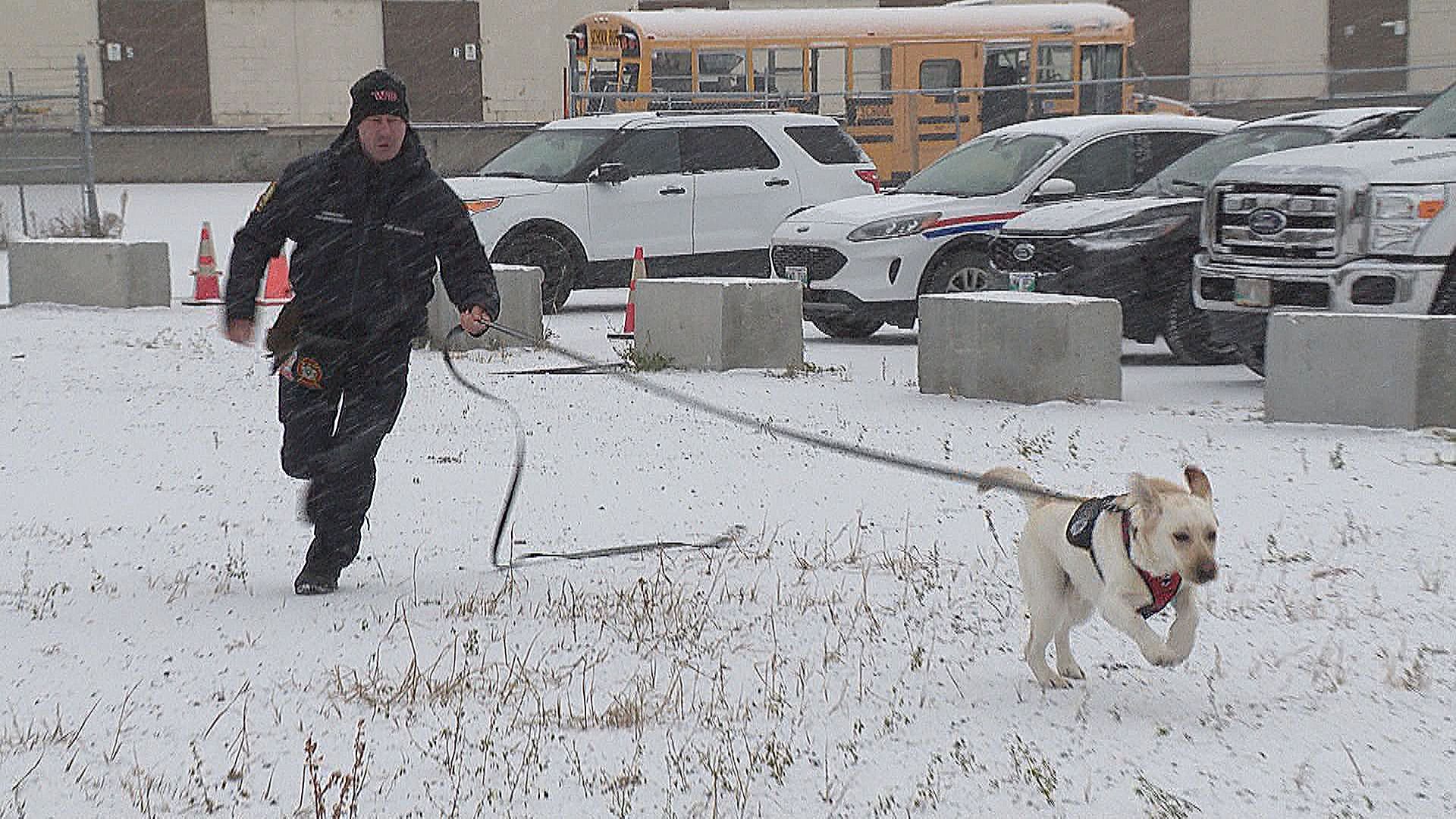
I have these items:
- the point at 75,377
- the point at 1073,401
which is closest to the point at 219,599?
the point at 1073,401

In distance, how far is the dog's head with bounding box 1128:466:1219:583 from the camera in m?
4.82

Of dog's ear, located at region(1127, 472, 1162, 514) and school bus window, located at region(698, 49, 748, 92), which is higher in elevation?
school bus window, located at region(698, 49, 748, 92)

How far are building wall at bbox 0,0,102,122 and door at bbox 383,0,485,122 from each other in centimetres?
585

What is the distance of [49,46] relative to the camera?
37562 mm

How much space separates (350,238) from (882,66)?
1937cm

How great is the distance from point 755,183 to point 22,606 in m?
11.9

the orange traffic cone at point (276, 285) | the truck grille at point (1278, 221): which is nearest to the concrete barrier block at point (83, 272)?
the orange traffic cone at point (276, 285)

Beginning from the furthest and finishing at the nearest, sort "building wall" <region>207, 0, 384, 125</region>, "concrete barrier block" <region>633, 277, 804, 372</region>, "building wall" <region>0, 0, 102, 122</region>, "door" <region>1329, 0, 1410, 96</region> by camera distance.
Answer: "door" <region>1329, 0, 1410, 96</region>
"building wall" <region>207, 0, 384, 125</region>
"building wall" <region>0, 0, 102, 122</region>
"concrete barrier block" <region>633, 277, 804, 372</region>

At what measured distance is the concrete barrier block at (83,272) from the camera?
54.6 feet

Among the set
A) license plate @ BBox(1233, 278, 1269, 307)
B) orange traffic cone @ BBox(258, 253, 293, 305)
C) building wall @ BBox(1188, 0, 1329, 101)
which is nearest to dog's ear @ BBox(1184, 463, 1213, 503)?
license plate @ BBox(1233, 278, 1269, 307)

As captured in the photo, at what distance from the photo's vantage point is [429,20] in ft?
132

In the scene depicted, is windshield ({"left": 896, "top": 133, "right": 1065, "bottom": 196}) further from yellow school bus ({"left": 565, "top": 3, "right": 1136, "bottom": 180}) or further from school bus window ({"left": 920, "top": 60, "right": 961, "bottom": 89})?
school bus window ({"left": 920, "top": 60, "right": 961, "bottom": 89})

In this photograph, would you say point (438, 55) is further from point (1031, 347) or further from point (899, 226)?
point (1031, 347)

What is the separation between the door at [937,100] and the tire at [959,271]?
34.2 ft
